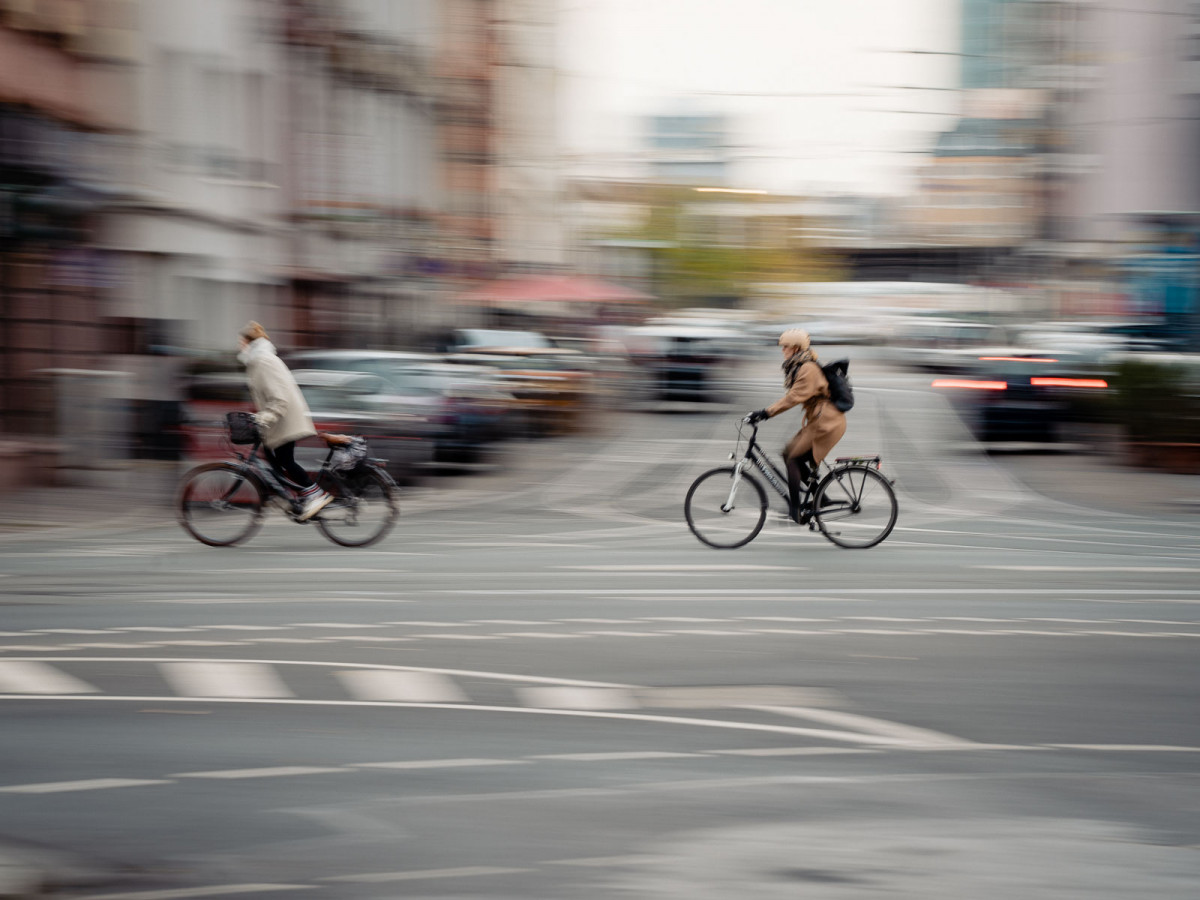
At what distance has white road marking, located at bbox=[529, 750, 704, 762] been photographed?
608 centimetres

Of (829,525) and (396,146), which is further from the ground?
(396,146)

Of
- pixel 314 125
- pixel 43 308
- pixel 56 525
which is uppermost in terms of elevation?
pixel 314 125

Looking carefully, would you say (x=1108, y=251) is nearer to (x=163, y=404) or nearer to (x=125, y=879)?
(x=163, y=404)

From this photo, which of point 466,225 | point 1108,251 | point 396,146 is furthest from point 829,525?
point 1108,251

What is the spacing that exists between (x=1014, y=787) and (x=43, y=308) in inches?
733

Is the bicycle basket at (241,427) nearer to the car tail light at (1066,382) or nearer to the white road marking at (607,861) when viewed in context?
the white road marking at (607,861)

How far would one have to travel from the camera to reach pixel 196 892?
4.52 metres

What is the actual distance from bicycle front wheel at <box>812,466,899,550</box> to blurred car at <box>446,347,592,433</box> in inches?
452

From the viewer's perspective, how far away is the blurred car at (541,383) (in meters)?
25.2

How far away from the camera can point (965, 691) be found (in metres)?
7.41

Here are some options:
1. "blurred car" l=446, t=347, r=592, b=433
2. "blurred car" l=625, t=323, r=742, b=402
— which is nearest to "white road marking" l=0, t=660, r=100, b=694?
"blurred car" l=446, t=347, r=592, b=433

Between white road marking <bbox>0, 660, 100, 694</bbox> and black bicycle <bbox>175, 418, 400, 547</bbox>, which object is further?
black bicycle <bbox>175, 418, 400, 547</bbox>

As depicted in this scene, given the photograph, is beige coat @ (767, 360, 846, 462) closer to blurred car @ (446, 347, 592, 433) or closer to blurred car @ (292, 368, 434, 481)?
blurred car @ (292, 368, 434, 481)

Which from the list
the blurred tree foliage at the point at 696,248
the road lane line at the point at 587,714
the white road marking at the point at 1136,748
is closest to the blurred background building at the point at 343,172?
the road lane line at the point at 587,714
